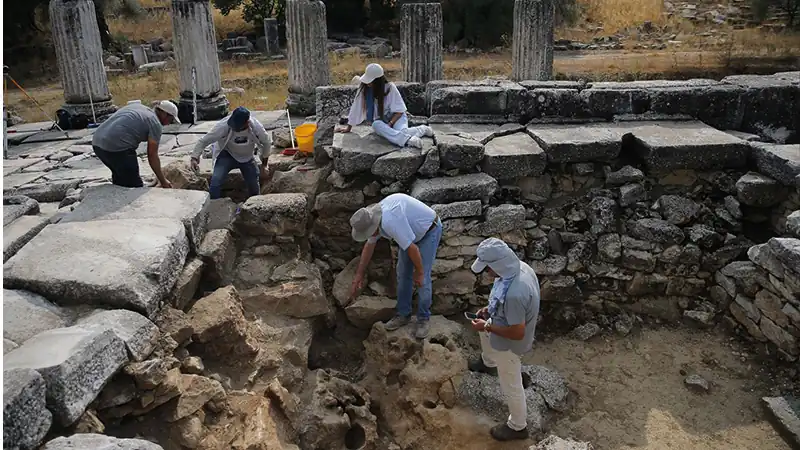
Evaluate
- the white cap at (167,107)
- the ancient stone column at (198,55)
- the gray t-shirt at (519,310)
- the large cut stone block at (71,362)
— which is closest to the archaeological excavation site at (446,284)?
the large cut stone block at (71,362)

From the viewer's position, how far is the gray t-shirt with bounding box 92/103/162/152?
20.0 feet

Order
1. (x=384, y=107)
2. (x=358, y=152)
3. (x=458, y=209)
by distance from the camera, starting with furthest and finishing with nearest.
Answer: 1. (x=384, y=107)
2. (x=358, y=152)
3. (x=458, y=209)

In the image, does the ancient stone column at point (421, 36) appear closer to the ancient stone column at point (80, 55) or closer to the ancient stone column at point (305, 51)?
the ancient stone column at point (305, 51)

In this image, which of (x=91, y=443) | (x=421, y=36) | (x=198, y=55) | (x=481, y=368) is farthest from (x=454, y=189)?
(x=198, y=55)

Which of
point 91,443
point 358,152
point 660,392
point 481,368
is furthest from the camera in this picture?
point 358,152

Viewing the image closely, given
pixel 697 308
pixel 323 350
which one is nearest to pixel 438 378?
pixel 323 350

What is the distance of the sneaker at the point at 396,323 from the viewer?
19.2 ft

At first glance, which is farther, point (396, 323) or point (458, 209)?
point (458, 209)

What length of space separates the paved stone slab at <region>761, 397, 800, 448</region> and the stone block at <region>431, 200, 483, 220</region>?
294 cm

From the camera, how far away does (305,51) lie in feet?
36.4

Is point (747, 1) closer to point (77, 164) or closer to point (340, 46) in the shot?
point (340, 46)

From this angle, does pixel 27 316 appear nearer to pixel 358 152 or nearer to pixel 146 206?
pixel 146 206

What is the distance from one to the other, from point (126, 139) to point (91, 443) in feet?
11.7

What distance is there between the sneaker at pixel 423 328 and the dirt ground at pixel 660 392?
41.7 inches
